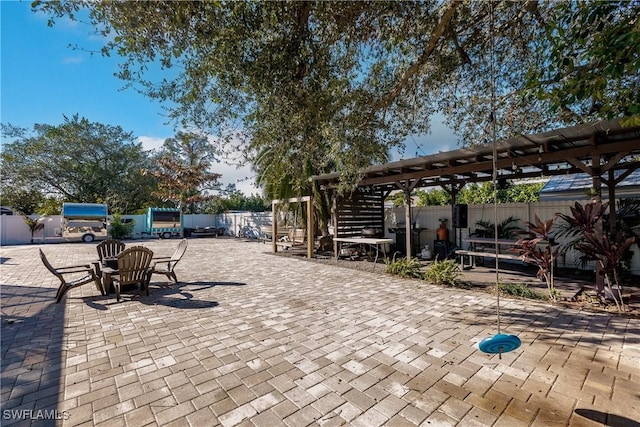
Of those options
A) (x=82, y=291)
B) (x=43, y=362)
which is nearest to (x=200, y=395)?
(x=43, y=362)

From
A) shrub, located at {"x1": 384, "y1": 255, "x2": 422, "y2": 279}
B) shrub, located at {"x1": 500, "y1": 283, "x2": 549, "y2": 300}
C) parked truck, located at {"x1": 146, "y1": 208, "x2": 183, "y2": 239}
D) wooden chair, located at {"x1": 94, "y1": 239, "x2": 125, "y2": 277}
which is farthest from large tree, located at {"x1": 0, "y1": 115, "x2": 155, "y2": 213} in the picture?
shrub, located at {"x1": 500, "y1": 283, "x2": 549, "y2": 300}

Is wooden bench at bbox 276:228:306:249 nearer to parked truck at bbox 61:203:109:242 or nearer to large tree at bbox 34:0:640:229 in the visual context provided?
large tree at bbox 34:0:640:229

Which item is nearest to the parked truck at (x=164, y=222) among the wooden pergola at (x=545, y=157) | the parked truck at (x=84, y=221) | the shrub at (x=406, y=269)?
the parked truck at (x=84, y=221)

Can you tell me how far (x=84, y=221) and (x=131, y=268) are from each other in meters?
16.9

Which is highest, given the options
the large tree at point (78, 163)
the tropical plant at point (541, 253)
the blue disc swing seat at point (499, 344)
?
the large tree at point (78, 163)

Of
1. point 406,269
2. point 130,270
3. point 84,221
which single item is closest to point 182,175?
point 84,221

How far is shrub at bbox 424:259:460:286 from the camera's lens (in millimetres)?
6215

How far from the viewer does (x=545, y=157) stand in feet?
18.7

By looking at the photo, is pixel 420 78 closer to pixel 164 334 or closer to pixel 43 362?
pixel 164 334

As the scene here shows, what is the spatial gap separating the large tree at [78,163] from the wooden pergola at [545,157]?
75.7 feet

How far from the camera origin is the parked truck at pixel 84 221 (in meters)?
17.8

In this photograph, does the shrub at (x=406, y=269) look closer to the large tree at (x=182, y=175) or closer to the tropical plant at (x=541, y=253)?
the tropical plant at (x=541, y=253)

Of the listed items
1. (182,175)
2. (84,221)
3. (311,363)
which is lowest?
(311,363)

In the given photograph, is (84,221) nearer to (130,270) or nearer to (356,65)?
(130,270)
